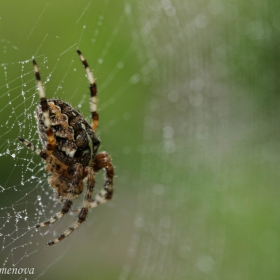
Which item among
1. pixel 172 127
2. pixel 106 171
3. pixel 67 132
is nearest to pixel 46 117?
pixel 67 132

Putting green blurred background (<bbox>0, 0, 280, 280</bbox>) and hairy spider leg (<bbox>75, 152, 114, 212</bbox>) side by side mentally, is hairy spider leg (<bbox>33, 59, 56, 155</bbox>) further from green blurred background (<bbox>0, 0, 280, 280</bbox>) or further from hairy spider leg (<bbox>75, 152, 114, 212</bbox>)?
green blurred background (<bbox>0, 0, 280, 280</bbox>)

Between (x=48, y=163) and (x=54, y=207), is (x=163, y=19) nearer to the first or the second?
(x=54, y=207)

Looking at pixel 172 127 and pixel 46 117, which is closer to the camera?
pixel 46 117

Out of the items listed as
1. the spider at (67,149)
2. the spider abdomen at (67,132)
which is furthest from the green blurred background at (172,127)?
the spider abdomen at (67,132)

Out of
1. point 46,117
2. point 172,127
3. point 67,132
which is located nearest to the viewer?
point 46,117

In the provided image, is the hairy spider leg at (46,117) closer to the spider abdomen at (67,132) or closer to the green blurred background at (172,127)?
the spider abdomen at (67,132)

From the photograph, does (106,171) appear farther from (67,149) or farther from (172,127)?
(172,127)

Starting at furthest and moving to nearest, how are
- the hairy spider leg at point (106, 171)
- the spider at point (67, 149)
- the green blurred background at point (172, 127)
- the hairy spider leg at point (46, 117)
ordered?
the green blurred background at point (172, 127) → the hairy spider leg at point (106, 171) → the spider at point (67, 149) → the hairy spider leg at point (46, 117)

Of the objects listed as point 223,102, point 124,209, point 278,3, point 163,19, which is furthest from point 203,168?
point 278,3
